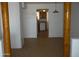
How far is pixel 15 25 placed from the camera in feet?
26.4

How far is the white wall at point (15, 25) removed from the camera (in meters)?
7.82

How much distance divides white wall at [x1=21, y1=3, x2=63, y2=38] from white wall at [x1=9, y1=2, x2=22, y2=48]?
2716 millimetres

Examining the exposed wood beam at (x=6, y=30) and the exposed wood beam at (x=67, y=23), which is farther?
the exposed wood beam at (x=6, y=30)

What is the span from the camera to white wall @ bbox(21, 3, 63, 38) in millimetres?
10562

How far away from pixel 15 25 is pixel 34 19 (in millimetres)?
2980

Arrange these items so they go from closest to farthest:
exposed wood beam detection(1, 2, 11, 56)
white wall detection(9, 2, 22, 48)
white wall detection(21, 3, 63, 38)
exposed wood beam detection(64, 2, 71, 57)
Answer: exposed wood beam detection(64, 2, 71, 57) → exposed wood beam detection(1, 2, 11, 56) → white wall detection(9, 2, 22, 48) → white wall detection(21, 3, 63, 38)

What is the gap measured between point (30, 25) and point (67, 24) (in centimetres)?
711

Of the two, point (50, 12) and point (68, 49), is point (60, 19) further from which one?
point (68, 49)

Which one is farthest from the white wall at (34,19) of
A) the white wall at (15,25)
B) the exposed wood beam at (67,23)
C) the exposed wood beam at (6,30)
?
the exposed wood beam at (67,23)

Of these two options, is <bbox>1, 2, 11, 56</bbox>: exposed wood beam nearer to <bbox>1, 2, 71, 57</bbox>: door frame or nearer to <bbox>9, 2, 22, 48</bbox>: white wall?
<bbox>1, 2, 71, 57</bbox>: door frame

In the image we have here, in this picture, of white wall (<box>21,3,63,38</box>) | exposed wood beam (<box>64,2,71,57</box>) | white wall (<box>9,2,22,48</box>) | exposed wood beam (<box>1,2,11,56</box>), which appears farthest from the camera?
white wall (<box>21,3,63,38</box>)

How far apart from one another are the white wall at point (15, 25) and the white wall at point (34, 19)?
2.72 metres

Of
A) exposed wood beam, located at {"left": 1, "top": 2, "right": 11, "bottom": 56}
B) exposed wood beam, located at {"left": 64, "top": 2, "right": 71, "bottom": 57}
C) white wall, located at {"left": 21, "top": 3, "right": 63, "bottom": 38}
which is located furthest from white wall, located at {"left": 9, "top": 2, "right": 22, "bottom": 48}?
exposed wood beam, located at {"left": 64, "top": 2, "right": 71, "bottom": 57}

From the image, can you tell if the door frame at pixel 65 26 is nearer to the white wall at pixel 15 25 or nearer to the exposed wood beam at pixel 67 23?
the exposed wood beam at pixel 67 23
